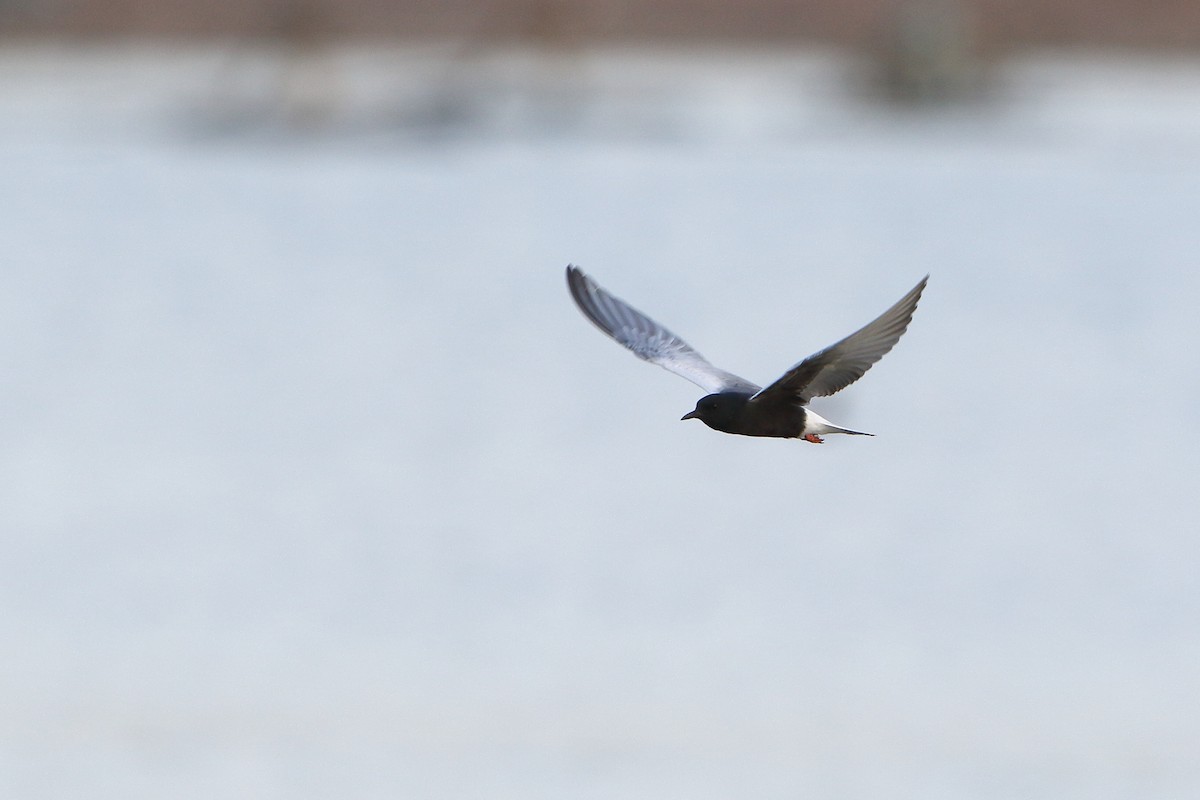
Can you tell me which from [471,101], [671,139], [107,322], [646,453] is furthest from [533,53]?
[646,453]

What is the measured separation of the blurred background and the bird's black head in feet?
26.6

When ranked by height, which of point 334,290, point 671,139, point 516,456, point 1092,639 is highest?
point 671,139

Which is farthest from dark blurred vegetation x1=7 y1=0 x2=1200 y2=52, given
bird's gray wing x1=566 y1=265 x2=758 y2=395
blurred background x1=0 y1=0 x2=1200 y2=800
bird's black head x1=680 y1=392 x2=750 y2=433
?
bird's black head x1=680 y1=392 x2=750 y2=433

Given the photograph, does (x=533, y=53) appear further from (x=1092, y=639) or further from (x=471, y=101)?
(x=1092, y=639)

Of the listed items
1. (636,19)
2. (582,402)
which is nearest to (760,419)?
(582,402)

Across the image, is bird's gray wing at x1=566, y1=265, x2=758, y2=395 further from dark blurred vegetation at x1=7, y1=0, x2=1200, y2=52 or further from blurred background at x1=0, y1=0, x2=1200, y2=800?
dark blurred vegetation at x1=7, y1=0, x2=1200, y2=52

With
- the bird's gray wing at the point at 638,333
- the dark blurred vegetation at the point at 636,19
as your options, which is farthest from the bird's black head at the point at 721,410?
the dark blurred vegetation at the point at 636,19

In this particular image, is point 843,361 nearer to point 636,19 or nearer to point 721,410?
point 721,410

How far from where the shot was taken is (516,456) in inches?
556

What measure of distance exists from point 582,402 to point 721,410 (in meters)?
13.0

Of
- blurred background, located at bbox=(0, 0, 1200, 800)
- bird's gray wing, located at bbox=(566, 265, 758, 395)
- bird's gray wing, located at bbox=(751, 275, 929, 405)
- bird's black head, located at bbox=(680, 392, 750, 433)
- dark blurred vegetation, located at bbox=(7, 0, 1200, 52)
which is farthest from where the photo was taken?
dark blurred vegetation, located at bbox=(7, 0, 1200, 52)

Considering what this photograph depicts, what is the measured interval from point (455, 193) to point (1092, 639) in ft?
33.1

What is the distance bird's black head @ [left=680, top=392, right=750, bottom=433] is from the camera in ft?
7.67

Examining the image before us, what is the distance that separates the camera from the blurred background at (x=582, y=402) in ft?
35.8
